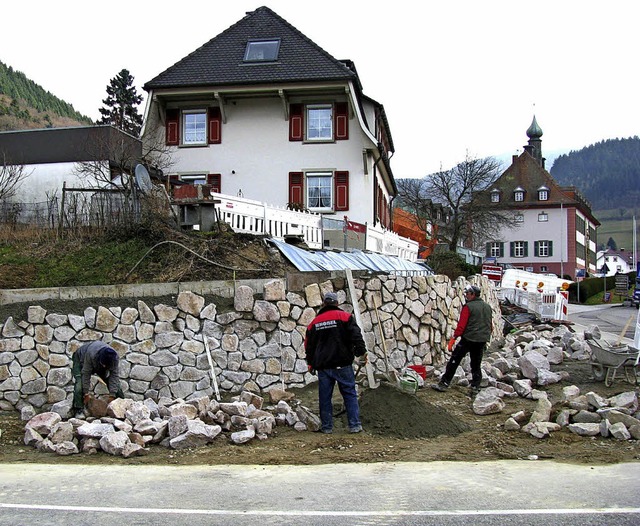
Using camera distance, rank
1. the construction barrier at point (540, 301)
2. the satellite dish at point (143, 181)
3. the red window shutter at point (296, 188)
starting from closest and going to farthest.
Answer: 1. the satellite dish at point (143, 181)
2. the construction barrier at point (540, 301)
3. the red window shutter at point (296, 188)

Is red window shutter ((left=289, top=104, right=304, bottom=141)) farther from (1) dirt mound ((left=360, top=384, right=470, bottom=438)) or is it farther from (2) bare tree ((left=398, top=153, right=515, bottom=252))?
(2) bare tree ((left=398, top=153, right=515, bottom=252))

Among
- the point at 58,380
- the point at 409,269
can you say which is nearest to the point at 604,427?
the point at 58,380

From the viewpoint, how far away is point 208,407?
9977 millimetres

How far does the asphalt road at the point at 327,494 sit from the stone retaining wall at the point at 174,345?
3752 millimetres

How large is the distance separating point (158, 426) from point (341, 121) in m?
21.5

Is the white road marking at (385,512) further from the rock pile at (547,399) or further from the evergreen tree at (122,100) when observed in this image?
the evergreen tree at (122,100)

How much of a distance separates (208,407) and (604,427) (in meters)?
5.34

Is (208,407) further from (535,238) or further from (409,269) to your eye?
(535,238)

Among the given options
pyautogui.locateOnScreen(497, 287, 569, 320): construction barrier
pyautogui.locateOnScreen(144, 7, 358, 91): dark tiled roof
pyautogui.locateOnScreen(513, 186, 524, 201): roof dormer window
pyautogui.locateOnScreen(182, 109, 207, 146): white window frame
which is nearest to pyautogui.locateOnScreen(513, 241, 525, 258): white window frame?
pyautogui.locateOnScreen(513, 186, 524, 201): roof dormer window

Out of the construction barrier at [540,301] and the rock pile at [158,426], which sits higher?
the construction barrier at [540,301]

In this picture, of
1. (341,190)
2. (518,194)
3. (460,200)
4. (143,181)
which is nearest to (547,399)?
(143,181)

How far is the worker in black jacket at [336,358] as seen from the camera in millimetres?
9578

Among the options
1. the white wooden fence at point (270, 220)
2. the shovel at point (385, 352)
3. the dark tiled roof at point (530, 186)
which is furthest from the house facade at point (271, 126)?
the dark tiled roof at point (530, 186)

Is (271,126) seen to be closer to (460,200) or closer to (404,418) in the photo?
(404,418)
